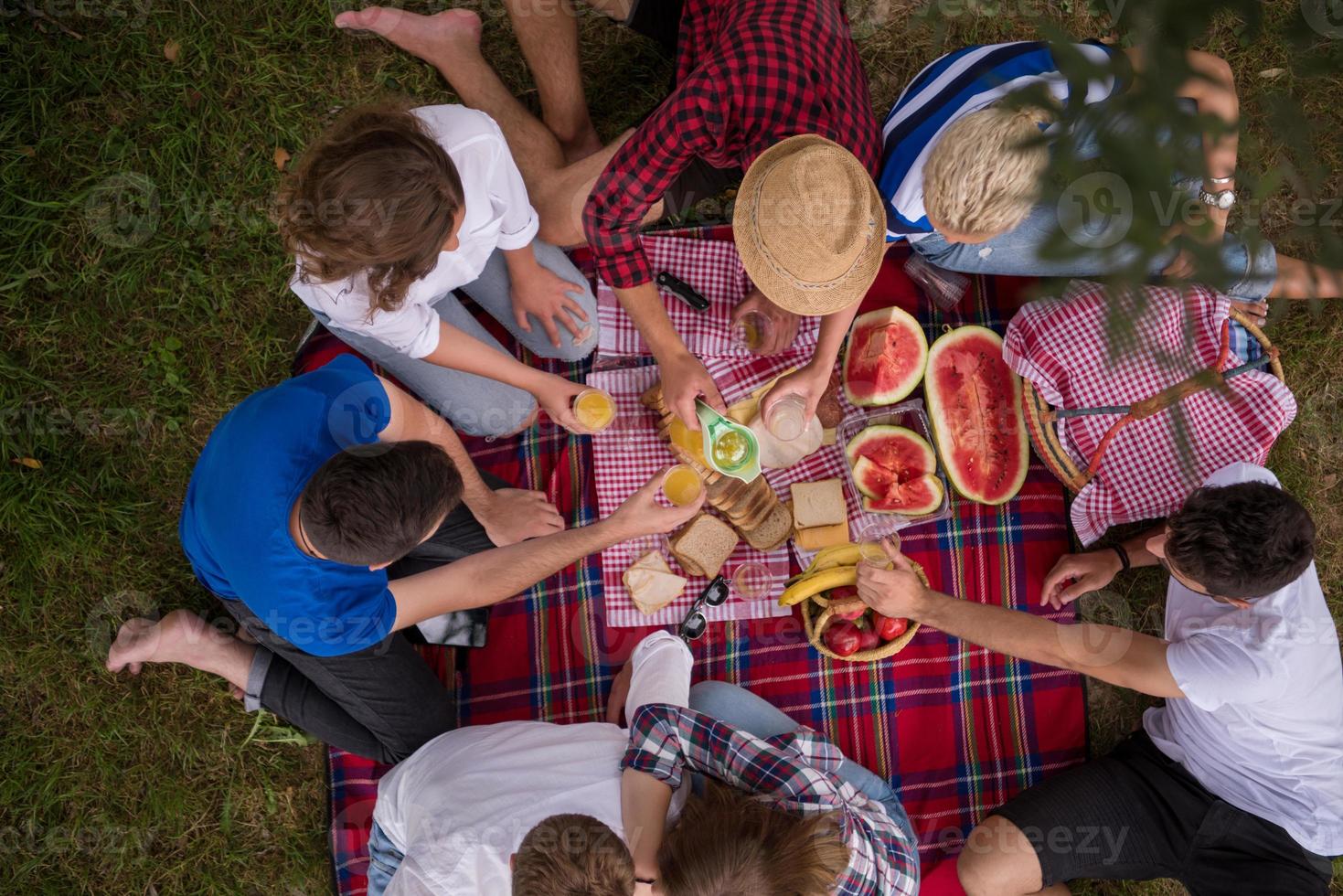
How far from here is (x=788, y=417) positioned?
3561 millimetres

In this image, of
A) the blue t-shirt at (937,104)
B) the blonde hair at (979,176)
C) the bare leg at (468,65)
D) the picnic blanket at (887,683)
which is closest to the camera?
the blonde hair at (979,176)

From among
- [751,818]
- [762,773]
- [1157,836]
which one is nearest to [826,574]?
[762,773]

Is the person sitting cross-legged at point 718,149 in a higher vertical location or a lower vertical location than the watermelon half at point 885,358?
higher

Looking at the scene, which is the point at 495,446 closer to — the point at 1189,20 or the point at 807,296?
the point at 807,296

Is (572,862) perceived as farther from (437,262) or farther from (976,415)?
(976,415)

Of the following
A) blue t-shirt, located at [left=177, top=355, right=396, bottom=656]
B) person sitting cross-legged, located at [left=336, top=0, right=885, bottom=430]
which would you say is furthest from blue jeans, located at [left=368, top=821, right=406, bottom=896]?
person sitting cross-legged, located at [left=336, top=0, right=885, bottom=430]

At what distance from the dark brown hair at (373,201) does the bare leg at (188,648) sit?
73.2 inches

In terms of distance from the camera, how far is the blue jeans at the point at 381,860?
3.21 meters

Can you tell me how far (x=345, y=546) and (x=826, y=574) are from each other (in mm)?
1865

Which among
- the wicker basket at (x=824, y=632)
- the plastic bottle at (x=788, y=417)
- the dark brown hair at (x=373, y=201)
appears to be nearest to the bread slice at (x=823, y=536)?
the wicker basket at (x=824, y=632)

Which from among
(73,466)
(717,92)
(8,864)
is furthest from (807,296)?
(8,864)

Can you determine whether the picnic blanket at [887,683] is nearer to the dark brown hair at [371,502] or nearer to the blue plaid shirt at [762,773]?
the blue plaid shirt at [762,773]

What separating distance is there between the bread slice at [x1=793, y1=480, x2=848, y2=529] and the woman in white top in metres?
1.07

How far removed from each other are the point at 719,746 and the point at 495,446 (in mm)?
1782
